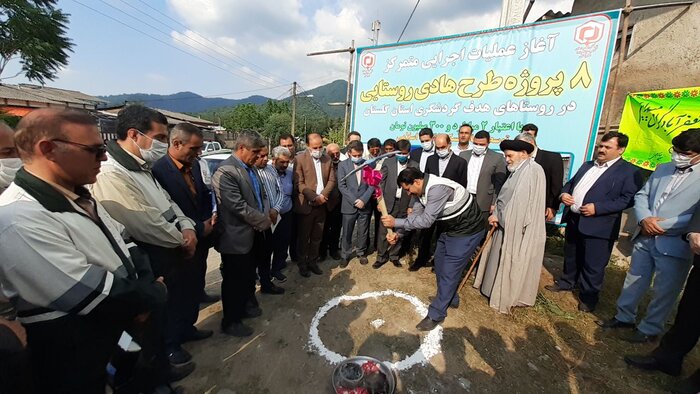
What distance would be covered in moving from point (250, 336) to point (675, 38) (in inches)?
358

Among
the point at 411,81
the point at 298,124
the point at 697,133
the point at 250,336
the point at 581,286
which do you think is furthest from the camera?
the point at 298,124

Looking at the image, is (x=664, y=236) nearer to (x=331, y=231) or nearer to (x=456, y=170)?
(x=456, y=170)

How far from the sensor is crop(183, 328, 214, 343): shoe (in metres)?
2.91

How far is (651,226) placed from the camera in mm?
2832

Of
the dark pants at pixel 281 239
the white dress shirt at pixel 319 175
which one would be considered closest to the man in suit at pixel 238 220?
the dark pants at pixel 281 239

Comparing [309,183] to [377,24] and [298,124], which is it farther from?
[298,124]

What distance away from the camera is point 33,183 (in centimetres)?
121

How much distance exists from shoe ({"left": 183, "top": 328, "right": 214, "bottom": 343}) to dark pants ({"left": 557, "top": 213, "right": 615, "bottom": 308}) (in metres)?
4.43

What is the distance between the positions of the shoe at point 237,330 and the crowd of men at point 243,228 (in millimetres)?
15

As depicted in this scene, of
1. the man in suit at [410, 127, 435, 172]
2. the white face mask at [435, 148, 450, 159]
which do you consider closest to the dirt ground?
the white face mask at [435, 148, 450, 159]

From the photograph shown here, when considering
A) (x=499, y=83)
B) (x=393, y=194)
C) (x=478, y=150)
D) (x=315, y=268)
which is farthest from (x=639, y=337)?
(x=499, y=83)

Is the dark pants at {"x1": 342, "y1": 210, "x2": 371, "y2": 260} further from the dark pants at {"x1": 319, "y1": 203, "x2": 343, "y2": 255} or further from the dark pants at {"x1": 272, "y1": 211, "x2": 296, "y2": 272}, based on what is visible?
the dark pants at {"x1": 272, "y1": 211, "x2": 296, "y2": 272}

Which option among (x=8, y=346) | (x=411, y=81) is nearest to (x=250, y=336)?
(x=8, y=346)

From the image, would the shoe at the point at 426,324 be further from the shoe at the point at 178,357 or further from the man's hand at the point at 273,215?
the shoe at the point at 178,357
